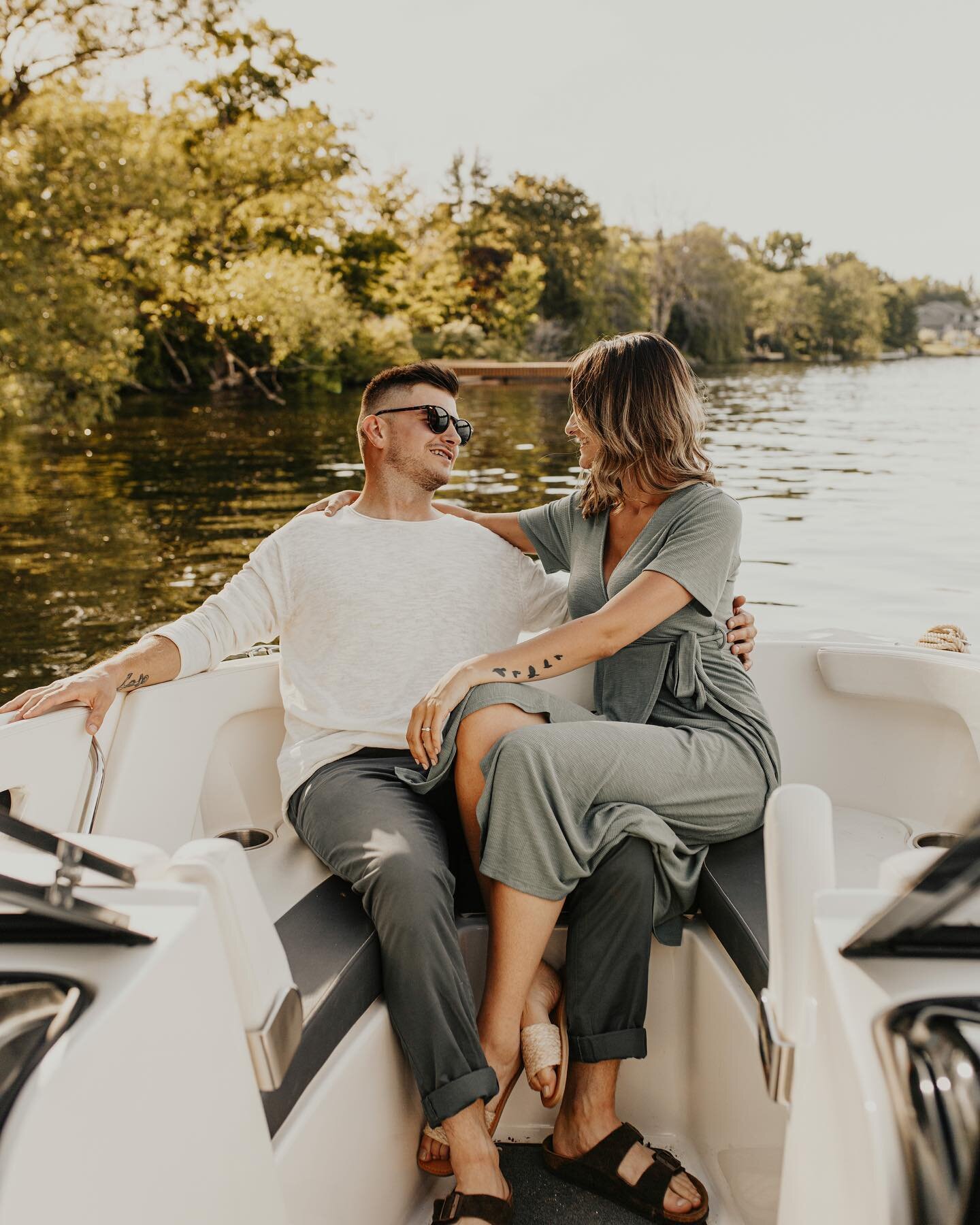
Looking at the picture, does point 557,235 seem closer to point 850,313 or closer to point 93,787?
point 850,313

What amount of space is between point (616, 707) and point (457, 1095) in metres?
0.71

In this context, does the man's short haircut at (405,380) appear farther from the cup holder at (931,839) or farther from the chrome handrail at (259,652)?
the cup holder at (931,839)

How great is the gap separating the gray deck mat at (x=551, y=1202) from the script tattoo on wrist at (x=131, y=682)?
0.93m

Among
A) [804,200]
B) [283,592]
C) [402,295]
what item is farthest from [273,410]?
[804,200]

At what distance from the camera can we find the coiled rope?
2131 millimetres

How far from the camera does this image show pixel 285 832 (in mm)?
1889

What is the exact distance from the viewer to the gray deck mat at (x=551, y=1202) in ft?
4.64

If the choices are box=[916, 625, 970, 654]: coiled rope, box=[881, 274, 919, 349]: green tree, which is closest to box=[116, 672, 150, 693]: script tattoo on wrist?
box=[916, 625, 970, 654]: coiled rope

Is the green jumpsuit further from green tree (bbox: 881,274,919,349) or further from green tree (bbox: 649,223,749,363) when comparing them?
green tree (bbox: 881,274,919,349)

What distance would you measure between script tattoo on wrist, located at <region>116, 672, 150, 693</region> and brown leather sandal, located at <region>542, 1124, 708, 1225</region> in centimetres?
96

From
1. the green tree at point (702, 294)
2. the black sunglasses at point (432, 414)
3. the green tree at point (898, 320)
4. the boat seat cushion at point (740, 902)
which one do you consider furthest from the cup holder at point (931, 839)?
the green tree at point (898, 320)

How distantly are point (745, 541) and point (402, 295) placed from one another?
20682 millimetres

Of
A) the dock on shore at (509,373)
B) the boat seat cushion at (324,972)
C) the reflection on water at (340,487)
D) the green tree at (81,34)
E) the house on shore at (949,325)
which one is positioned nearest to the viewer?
the boat seat cushion at (324,972)

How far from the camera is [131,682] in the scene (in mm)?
1768
